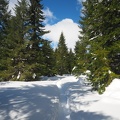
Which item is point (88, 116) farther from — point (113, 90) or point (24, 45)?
point (24, 45)

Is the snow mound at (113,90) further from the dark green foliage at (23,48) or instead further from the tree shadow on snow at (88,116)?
the dark green foliage at (23,48)

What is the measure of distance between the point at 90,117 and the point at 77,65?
7911 mm

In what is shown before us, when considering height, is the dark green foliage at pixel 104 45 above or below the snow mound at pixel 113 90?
above

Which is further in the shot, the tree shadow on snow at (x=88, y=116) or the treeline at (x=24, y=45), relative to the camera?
the treeline at (x=24, y=45)

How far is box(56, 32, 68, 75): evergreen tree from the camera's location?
204ft

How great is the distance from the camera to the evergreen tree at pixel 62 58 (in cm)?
6209

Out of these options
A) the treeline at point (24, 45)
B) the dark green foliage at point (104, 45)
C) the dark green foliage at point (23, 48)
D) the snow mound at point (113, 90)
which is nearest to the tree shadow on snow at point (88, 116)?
the snow mound at point (113, 90)

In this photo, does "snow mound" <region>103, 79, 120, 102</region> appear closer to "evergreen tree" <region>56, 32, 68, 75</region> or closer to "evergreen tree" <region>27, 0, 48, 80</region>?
"evergreen tree" <region>27, 0, 48, 80</region>

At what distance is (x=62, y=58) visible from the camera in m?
63.6

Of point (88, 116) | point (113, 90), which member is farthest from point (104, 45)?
point (88, 116)

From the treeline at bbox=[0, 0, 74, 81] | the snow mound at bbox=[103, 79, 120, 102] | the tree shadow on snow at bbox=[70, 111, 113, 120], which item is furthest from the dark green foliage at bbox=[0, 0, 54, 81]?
the tree shadow on snow at bbox=[70, 111, 113, 120]

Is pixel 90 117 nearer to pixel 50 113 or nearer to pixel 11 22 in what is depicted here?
pixel 50 113

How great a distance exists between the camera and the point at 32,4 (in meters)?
29.2

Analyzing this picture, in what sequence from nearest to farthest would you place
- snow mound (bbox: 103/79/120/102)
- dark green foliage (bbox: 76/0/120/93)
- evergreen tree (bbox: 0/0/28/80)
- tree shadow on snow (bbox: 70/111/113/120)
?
1. tree shadow on snow (bbox: 70/111/113/120)
2. snow mound (bbox: 103/79/120/102)
3. dark green foliage (bbox: 76/0/120/93)
4. evergreen tree (bbox: 0/0/28/80)
